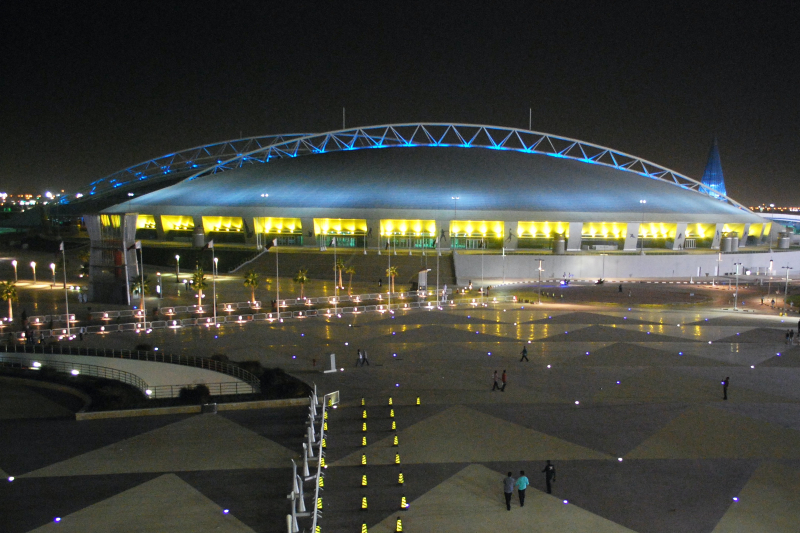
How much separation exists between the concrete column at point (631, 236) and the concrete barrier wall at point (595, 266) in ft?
17.8

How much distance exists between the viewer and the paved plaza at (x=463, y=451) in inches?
547

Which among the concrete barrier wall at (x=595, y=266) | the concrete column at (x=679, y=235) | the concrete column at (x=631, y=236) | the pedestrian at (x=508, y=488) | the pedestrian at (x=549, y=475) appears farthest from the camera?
the concrete column at (x=679, y=235)

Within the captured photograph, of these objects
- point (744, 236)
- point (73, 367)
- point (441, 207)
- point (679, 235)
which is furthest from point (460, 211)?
point (73, 367)

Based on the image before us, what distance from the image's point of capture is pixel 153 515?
1378cm

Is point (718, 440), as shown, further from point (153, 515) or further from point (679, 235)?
point (679, 235)

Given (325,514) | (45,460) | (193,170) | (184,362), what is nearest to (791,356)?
(325,514)

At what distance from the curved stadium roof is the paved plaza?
4255 centimetres

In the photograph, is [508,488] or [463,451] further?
[463,451]

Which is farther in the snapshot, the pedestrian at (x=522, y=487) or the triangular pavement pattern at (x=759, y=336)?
the triangular pavement pattern at (x=759, y=336)

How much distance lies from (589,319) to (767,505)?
25695 mm

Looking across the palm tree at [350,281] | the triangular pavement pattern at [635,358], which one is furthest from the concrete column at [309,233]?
the triangular pavement pattern at [635,358]

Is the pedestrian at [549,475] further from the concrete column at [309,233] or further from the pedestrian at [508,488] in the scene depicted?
the concrete column at [309,233]

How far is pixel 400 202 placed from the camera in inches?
2790

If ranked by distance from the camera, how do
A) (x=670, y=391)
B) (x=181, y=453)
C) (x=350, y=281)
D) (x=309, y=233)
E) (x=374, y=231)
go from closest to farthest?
(x=181, y=453) < (x=670, y=391) < (x=350, y=281) < (x=374, y=231) < (x=309, y=233)
